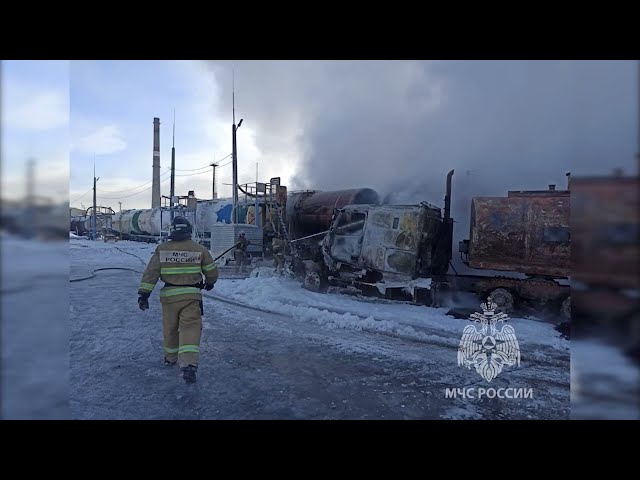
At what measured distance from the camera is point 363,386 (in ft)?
12.3

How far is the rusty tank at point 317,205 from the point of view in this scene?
32.4ft

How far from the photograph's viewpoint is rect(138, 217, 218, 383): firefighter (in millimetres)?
3717

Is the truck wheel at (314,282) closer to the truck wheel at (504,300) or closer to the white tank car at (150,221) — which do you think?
the truck wheel at (504,300)

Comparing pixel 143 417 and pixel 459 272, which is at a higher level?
pixel 459 272

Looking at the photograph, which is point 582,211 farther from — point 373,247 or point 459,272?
point 459,272

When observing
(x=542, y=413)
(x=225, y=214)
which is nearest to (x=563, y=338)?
(x=542, y=413)

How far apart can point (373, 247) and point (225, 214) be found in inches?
264

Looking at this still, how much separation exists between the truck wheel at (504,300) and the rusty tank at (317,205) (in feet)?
13.6

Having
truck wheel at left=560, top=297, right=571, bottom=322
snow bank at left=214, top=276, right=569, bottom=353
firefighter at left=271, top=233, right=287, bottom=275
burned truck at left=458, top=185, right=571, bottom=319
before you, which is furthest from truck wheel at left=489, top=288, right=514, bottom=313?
firefighter at left=271, top=233, right=287, bottom=275

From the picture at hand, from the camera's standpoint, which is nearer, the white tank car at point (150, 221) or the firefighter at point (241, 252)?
the firefighter at point (241, 252)

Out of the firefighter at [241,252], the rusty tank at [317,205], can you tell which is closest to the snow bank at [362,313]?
the firefighter at [241,252]

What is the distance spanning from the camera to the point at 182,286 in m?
3.77
